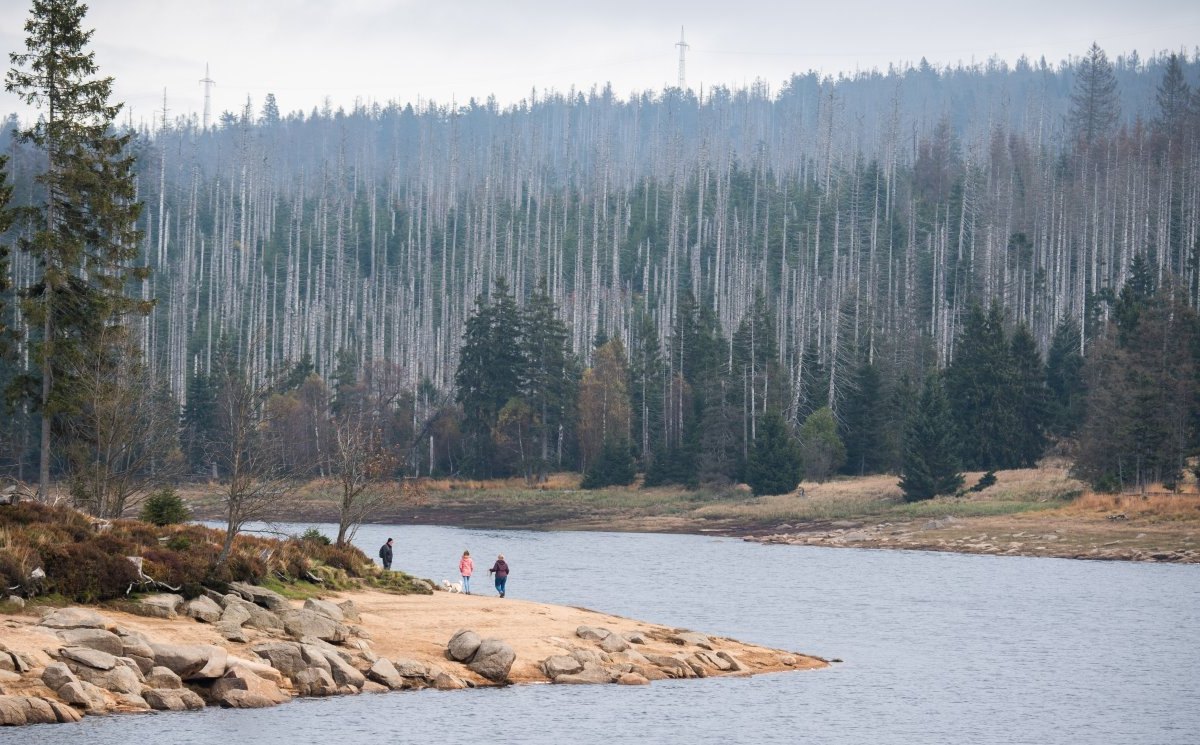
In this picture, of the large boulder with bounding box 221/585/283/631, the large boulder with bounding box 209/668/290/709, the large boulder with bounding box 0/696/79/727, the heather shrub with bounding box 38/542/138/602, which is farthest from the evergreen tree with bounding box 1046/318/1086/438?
the large boulder with bounding box 0/696/79/727

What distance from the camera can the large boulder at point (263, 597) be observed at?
102 ft

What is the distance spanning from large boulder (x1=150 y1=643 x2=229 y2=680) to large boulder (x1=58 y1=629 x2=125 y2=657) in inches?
27.6

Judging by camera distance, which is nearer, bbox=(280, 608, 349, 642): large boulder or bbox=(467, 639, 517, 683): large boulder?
bbox=(280, 608, 349, 642): large boulder

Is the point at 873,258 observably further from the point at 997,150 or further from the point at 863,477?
the point at 863,477

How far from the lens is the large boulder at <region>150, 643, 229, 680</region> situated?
26.2 m

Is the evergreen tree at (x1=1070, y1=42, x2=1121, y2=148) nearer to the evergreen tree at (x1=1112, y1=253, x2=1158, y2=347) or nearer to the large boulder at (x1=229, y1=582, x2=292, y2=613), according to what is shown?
the evergreen tree at (x1=1112, y1=253, x2=1158, y2=347)

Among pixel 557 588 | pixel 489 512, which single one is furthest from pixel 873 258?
pixel 557 588

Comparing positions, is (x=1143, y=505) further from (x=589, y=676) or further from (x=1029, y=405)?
(x=589, y=676)

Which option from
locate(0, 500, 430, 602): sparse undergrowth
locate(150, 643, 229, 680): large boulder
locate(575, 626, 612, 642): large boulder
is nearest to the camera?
locate(150, 643, 229, 680): large boulder

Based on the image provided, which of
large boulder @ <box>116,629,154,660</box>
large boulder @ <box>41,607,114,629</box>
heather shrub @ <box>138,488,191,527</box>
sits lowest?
large boulder @ <box>116,629,154,660</box>

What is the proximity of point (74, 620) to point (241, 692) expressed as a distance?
12.1 feet

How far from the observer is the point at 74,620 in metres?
26.6

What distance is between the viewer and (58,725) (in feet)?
76.8

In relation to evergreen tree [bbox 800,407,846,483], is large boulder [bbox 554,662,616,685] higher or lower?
lower
